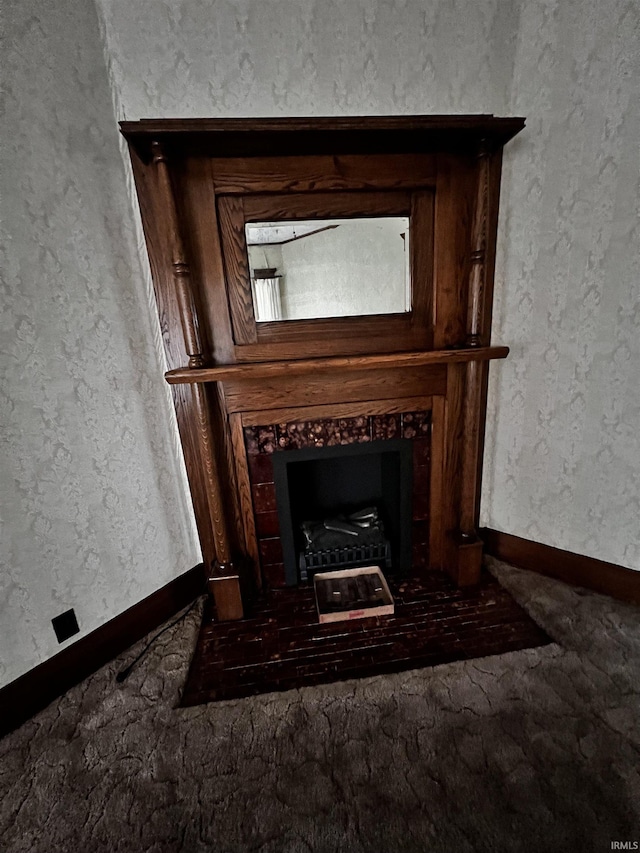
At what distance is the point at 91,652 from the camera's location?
1.43 metres

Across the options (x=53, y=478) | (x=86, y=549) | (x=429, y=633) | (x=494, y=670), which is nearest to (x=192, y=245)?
(x=53, y=478)

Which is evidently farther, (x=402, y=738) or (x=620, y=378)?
(x=620, y=378)

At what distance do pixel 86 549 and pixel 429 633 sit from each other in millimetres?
1492

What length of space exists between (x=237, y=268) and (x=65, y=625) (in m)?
1.59

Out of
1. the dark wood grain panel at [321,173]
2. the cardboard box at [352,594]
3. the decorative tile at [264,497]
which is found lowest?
the cardboard box at [352,594]

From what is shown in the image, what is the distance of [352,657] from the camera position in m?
1.44

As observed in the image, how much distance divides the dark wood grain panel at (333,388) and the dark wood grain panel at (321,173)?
0.76m

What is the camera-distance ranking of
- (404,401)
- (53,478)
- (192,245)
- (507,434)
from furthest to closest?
1. (507,434)
2. (404,401)
3. (192,245)
4. (53,478)

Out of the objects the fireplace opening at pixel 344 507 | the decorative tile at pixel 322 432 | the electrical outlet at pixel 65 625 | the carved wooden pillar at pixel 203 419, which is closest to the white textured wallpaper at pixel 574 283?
the fireplace opening at pixel 344 507

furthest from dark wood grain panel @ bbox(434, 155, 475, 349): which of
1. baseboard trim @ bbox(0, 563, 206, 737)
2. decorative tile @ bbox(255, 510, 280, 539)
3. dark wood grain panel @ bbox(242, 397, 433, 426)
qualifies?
baseboard trim @ bbox(0, 563, 206, 737)

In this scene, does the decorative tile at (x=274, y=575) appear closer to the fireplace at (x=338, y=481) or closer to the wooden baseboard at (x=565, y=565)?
the fireplace at (x=338, y=481)

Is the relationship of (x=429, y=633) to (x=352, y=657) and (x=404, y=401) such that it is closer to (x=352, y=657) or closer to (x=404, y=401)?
(x=352, y=657)

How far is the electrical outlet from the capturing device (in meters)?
1.34

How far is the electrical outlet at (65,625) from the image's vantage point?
134cm
